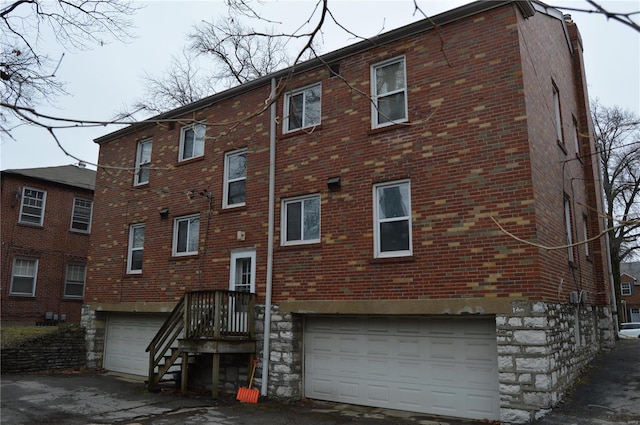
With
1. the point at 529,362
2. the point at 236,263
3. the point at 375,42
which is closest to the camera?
the point at 529,362

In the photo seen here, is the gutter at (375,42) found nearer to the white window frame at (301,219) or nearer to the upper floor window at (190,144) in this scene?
the upper floor window at (190,144)

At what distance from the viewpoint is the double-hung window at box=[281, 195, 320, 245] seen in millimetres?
11320

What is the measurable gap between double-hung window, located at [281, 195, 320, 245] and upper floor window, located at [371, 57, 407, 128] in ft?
7.78

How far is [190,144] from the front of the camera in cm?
1473

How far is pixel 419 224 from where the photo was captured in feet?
31.6

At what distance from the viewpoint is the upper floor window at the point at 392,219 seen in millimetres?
9906

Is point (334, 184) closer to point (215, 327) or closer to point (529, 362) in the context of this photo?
point (215, 327)

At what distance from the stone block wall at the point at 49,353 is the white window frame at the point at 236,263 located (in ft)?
22.5

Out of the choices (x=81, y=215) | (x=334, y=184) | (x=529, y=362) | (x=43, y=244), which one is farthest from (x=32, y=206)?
(x=529, y=362)

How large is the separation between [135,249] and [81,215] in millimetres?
9888

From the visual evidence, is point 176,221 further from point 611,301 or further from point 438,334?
point 611,301

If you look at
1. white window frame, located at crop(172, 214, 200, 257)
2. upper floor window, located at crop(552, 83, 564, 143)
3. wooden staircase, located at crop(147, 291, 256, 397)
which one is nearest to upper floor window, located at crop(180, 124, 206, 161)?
white window frame, located at crop(172, 214, 200, 257)

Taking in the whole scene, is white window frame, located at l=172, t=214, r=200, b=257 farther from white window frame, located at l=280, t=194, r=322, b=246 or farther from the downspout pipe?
→ white window frame, located at l=280, t=194, r=322, b=246

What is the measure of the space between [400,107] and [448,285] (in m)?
3.99
